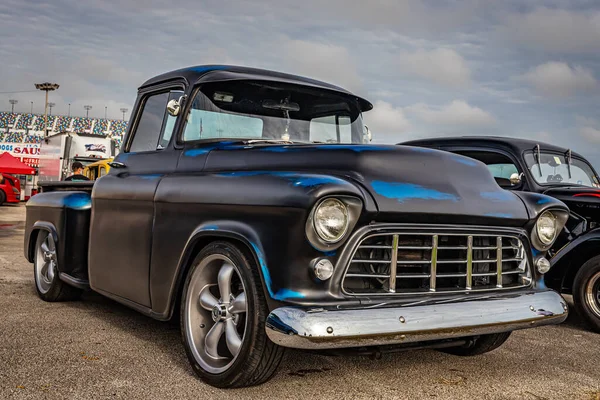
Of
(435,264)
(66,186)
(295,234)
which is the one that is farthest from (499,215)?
(66,186)

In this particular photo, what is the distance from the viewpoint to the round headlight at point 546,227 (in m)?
3.87

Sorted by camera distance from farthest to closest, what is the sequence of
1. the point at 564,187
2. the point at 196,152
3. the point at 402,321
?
the point at 564,187 < the point at 196,152 < the point at 402,321

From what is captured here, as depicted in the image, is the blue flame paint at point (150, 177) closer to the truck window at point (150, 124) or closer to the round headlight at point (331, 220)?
the truck window at point (150, 124)

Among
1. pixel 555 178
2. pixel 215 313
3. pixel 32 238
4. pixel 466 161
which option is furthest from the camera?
pixel 555 178

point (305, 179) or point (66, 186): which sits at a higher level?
point (305, 179)

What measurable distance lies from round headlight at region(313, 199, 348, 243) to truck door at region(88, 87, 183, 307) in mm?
1474

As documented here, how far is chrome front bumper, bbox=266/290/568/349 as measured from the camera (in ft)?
9.25

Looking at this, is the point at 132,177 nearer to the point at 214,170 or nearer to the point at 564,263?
the point at 214,170

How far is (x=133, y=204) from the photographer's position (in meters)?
4.33

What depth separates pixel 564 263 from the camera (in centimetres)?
585

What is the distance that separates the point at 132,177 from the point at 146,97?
766 mm

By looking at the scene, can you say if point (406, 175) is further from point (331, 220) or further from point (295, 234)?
point (295, 234)

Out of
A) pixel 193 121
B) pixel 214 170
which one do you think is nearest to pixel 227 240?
pixel 214 170

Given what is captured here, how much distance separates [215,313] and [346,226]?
3.27ft
